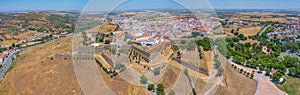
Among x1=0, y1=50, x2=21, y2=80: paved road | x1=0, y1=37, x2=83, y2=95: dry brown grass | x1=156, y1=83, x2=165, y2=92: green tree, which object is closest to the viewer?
x1=0, y1=37, x2=83, y2=95: dry brown grass

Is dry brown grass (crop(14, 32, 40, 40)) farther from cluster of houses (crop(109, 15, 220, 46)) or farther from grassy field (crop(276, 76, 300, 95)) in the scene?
grassy field (crop(276, 76, 300, 95))

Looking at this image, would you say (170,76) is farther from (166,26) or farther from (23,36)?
(23,36)

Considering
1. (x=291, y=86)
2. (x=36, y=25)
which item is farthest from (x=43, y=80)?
(x=36, y=25)

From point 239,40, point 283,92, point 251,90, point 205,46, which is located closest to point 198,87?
point 251,90

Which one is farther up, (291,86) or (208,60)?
(208,60)

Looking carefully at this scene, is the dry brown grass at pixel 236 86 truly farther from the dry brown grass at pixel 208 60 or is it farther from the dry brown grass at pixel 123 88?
the dry brown grass at pixel 123 88

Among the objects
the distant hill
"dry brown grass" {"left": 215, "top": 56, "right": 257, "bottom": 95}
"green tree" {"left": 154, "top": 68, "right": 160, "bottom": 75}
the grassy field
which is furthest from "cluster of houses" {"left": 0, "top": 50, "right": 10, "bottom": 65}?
the grassy field

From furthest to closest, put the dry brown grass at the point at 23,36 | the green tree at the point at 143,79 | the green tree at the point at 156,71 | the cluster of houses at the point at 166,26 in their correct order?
the dry brown grass at the point at 23,36, the cluster of houses at the point at 166,26, the green tree at the point at 156,71, the green tree at the point at 143,79

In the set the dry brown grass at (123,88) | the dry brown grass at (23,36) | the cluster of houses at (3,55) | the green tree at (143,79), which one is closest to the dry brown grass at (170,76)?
the green tree at (143,79)
